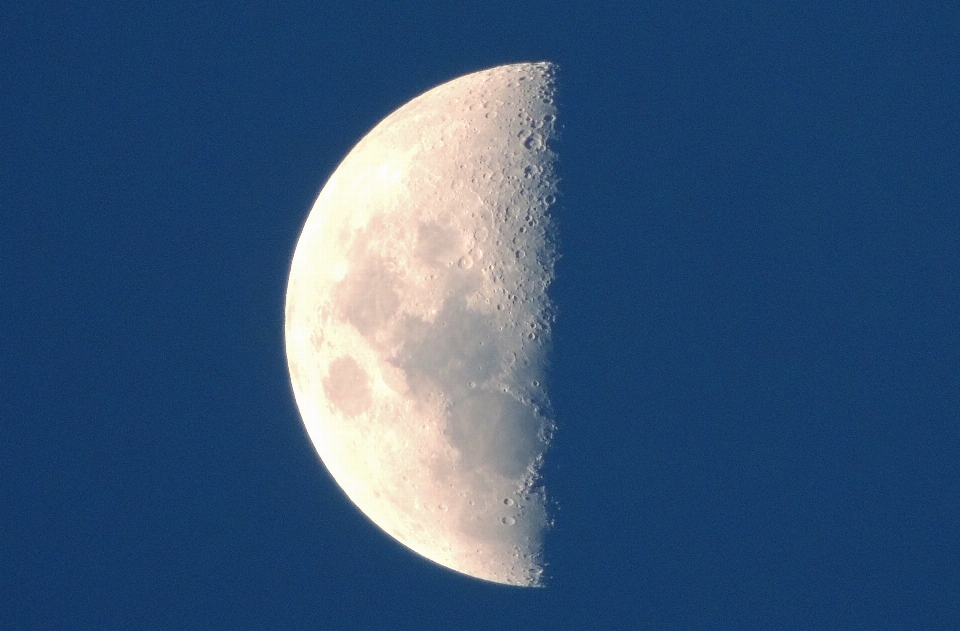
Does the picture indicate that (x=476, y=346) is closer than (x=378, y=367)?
Yes

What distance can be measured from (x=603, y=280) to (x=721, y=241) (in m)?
1.39

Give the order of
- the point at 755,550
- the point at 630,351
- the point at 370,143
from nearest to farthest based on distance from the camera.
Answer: the point at 630,351, the point at 755,550, the point at 370,143

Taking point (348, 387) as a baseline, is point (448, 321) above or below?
above

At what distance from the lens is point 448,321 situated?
11188 mm

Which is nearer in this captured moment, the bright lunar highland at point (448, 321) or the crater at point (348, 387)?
the bright lunar highland at point (448, 321)

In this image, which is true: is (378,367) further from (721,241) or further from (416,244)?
(721,241)

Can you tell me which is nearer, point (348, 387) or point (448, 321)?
point (448, 321)

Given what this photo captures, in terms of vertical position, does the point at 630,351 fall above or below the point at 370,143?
below

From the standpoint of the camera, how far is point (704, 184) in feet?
36.1

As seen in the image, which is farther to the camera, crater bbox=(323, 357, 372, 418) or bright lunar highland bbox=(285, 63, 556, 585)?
crater bbox=(323, 357, 372, 418)

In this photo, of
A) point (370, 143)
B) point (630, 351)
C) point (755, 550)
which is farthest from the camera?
point (370, 143)

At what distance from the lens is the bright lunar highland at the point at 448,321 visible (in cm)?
1112

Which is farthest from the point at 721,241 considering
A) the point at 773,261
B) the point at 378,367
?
the point at 378,367

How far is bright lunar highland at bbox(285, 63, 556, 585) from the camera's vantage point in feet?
36.5
